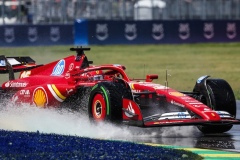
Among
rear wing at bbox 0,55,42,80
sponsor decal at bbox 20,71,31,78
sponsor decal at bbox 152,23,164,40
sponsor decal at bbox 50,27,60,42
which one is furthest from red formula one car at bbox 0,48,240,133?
sponsor decal at bbox 152,23,164,40

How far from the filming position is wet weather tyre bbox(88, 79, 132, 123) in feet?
41.2

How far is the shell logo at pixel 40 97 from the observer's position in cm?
1420

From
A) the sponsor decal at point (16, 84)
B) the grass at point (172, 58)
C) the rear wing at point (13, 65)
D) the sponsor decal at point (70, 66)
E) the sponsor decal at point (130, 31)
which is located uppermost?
the sponsor decal at point (70, 66)

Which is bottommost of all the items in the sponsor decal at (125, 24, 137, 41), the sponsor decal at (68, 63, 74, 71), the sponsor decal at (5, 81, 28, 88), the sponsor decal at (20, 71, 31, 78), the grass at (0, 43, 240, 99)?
the grass at (0, 43, 240, 99)

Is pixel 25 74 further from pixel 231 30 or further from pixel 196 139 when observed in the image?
pixel 231 30

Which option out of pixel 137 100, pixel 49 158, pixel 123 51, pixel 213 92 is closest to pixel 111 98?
pixel 137 100

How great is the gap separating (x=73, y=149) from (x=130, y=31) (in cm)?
2996

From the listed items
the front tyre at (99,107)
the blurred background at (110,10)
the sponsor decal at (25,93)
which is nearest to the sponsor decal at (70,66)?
the sponsor decal at (25,93)

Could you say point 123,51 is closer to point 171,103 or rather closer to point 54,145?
point 171,103

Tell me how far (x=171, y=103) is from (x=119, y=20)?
88.6 feet

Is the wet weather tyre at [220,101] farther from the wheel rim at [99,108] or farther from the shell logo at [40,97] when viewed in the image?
the shell logo at [40,97]

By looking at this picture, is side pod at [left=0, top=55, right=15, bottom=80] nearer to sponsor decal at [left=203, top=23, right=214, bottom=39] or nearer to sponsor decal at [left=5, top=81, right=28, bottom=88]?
sponsor decal at [left=5, top=81, right=28, bottom=88]

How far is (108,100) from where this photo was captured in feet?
41.2

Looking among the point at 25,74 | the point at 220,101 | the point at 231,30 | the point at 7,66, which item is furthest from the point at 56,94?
the point at 231,30
